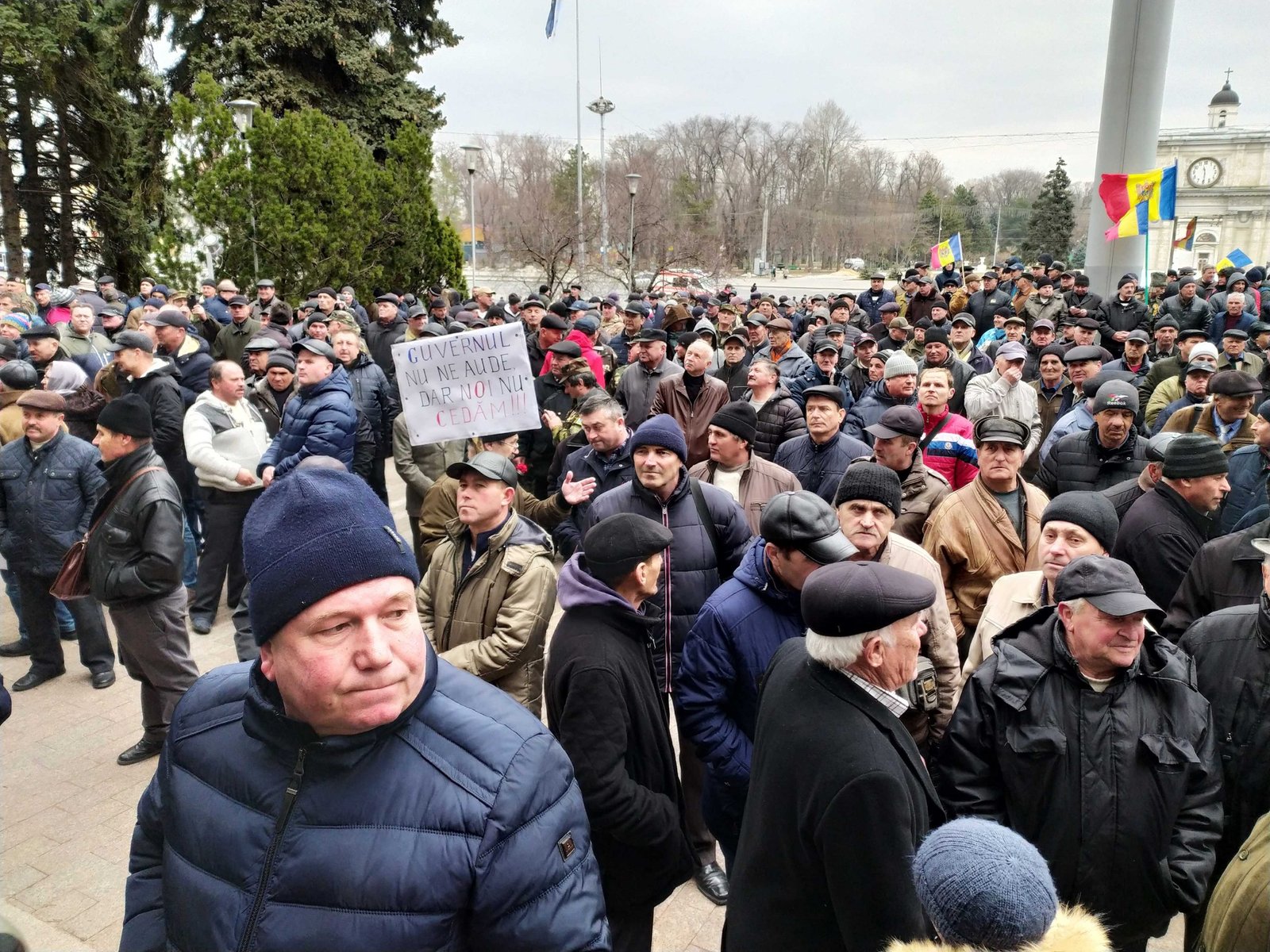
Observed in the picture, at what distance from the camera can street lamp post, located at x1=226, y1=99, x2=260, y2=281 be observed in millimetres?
15297

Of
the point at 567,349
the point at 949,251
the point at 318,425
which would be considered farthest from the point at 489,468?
the point at 949,251

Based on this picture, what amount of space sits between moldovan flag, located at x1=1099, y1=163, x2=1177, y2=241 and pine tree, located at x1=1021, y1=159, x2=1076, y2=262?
3748 cm

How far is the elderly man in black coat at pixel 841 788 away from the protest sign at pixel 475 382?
3486 mm

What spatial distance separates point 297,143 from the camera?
15.9 m

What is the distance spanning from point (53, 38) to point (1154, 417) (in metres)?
25.3

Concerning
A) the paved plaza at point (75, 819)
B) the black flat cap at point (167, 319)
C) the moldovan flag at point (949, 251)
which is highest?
the moldovan flag at point (949, 251)

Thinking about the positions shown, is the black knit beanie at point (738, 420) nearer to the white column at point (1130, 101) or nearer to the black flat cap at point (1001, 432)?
the black flat cap at point (1001, 432)

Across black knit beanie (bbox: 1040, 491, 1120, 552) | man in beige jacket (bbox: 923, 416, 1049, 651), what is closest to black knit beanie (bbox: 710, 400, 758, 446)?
man in beige jacket (bbox: 923, 416, 1049, 651)

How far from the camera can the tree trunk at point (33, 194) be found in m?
23.4

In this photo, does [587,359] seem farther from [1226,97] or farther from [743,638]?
[1226,97]

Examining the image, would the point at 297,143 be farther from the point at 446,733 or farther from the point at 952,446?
the point at 446,733

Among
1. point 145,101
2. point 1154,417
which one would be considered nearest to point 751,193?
point 145,101

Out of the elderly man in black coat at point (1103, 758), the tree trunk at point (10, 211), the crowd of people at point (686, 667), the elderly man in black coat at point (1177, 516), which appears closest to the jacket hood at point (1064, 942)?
the crowd of people at point (686, 667)

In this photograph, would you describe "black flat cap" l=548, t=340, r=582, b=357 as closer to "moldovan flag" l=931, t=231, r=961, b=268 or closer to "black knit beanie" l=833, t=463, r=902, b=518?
"black knit beanie" l=833, t=463, r=902, b=518
